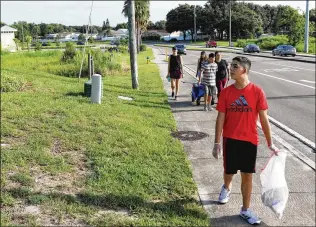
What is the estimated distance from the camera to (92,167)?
5.89 meters

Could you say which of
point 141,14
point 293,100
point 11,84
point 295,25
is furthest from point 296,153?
point 295,25

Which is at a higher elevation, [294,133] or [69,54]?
[69,54]

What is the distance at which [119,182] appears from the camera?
17.6 ft

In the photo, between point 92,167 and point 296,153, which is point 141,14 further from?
point 92,167

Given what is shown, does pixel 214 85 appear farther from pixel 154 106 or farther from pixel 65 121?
pixel 65 121

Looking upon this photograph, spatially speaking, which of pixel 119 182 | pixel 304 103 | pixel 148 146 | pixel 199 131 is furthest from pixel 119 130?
pixel 304 103

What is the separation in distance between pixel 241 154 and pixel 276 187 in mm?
519

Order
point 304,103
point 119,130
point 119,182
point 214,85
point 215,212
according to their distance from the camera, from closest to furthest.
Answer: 1. point 215,212
2. point 119,182
3. point 119,130
4. point 214,85
5. point 304,103

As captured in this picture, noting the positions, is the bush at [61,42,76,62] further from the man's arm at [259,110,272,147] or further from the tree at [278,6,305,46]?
the tree at [278,6,305,46]

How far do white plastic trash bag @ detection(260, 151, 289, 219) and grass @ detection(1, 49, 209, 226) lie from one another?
771mm

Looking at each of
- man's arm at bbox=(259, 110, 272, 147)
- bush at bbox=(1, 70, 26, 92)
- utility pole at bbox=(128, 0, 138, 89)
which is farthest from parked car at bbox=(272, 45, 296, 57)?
man's arm at bbox=(259, 110, 272, 147)

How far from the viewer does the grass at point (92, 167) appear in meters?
4.51

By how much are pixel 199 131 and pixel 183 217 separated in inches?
175

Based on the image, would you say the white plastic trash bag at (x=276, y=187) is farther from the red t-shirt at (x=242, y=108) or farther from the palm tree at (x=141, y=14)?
the palm tree at (x=141, y=14)
